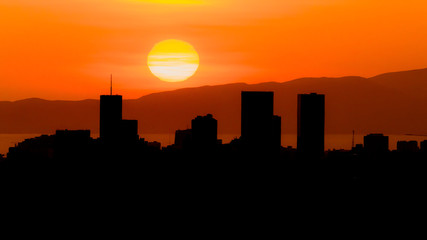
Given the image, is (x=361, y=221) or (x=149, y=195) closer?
(x=361, y=221)

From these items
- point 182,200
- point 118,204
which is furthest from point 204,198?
point 118,204

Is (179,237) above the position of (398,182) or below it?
below

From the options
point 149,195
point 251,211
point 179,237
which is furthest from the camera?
point 149,195

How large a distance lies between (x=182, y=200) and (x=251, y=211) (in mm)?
20319

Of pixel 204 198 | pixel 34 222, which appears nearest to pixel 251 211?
pixel 204 198

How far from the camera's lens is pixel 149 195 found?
195500 millimetres

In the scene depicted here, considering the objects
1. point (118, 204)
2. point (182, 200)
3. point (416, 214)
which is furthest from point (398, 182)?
point (118, 204)

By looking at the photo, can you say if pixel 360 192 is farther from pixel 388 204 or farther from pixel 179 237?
pixel 179 237

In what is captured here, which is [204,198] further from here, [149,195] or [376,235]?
[376,235]

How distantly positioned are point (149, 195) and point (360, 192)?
61.4m

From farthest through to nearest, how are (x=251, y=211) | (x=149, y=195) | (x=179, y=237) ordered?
(x=149, y=195), (x=251, y=211), (x=179, y=237)

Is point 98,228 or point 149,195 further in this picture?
point 149,195

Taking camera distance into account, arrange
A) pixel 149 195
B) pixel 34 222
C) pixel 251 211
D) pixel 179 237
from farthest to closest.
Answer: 1. pixel 149 195
2. pixel 251 211
3. pixel 34 222
4. pixel 179 237

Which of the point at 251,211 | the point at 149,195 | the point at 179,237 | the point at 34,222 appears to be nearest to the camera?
the point at 179,237
